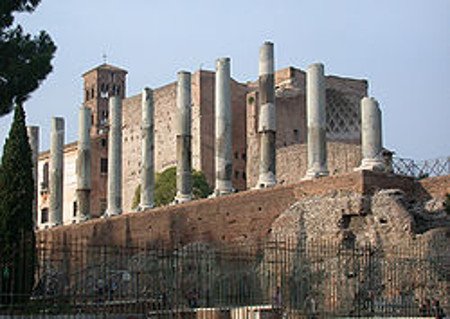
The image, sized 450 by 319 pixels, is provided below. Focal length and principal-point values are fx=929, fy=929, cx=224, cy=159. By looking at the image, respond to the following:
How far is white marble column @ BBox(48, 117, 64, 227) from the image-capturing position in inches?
1180

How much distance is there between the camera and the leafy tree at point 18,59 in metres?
15.3

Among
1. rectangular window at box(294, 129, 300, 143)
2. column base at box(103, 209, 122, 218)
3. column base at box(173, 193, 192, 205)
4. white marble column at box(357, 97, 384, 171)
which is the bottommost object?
column base at box(103, 209, 122, 218)

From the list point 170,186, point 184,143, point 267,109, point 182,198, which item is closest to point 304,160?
point 184,143

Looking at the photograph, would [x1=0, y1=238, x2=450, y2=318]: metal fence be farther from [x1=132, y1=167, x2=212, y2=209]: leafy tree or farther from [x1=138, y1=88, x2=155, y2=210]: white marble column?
[x1=132, y1=167, x2=212, y2=209]: leafy tree

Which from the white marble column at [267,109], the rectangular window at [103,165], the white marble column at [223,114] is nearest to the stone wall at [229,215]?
the white marble column at [267,109]

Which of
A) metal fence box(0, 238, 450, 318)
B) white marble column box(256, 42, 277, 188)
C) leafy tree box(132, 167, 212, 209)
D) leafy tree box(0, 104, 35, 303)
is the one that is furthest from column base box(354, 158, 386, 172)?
leafy tree box(132, 167, 212, 209)

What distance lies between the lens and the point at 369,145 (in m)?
20.1

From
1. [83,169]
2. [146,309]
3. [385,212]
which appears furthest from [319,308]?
[83,169]

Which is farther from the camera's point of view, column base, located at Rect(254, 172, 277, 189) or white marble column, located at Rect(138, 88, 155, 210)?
white marble column, located at Rect(138, 88, 155, 210)

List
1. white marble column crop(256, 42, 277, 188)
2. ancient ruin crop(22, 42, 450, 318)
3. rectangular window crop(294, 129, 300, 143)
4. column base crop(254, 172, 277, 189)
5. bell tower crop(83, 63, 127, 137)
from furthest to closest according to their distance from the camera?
bell tower crop(83, 63, 127, 137)
rectangular window crop(294, 129, 300, 143)
white marble column crop(256, 42, 277, 188)
column base crop(254, 172, 277, 189)
ancient ruin crop(22, 42, 450, 318)

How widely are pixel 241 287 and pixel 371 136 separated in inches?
292

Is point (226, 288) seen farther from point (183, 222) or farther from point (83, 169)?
point (83, 169)

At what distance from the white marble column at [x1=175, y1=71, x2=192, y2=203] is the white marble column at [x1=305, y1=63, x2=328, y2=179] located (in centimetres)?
432

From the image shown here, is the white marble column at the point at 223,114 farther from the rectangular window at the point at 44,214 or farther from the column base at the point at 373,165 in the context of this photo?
the rectangular window at the point at 44,214
